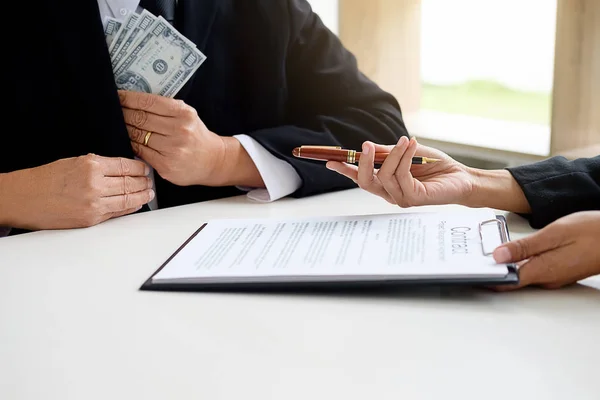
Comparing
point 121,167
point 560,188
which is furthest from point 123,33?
point 560,188

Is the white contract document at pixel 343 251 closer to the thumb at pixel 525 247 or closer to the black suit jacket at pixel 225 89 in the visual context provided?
the thumb at pixel 525 247

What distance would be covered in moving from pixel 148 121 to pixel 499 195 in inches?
25.9

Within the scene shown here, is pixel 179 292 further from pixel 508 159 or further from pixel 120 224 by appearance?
pixel 508 159

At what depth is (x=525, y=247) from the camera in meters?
0.83

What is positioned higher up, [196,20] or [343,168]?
[196,20]

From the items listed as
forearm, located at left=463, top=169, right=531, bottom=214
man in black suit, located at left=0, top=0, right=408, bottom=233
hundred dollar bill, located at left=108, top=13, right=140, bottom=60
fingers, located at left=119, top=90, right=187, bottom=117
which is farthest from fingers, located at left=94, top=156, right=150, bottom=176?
forearm, located at left=463, top=169, right=531, bottom=214

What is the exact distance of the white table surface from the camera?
2.10ft

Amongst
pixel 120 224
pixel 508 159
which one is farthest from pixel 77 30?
pixel 508 159

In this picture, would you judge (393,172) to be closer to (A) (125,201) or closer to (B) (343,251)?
(B) (343,251)

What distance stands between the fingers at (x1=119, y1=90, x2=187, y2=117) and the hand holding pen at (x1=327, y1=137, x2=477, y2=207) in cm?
34

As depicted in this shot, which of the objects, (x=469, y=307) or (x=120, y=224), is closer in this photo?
(x=469, y=307)

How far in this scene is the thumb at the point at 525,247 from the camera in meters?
0.82

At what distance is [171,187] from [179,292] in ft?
2.11

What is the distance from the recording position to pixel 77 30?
1.29 meters
